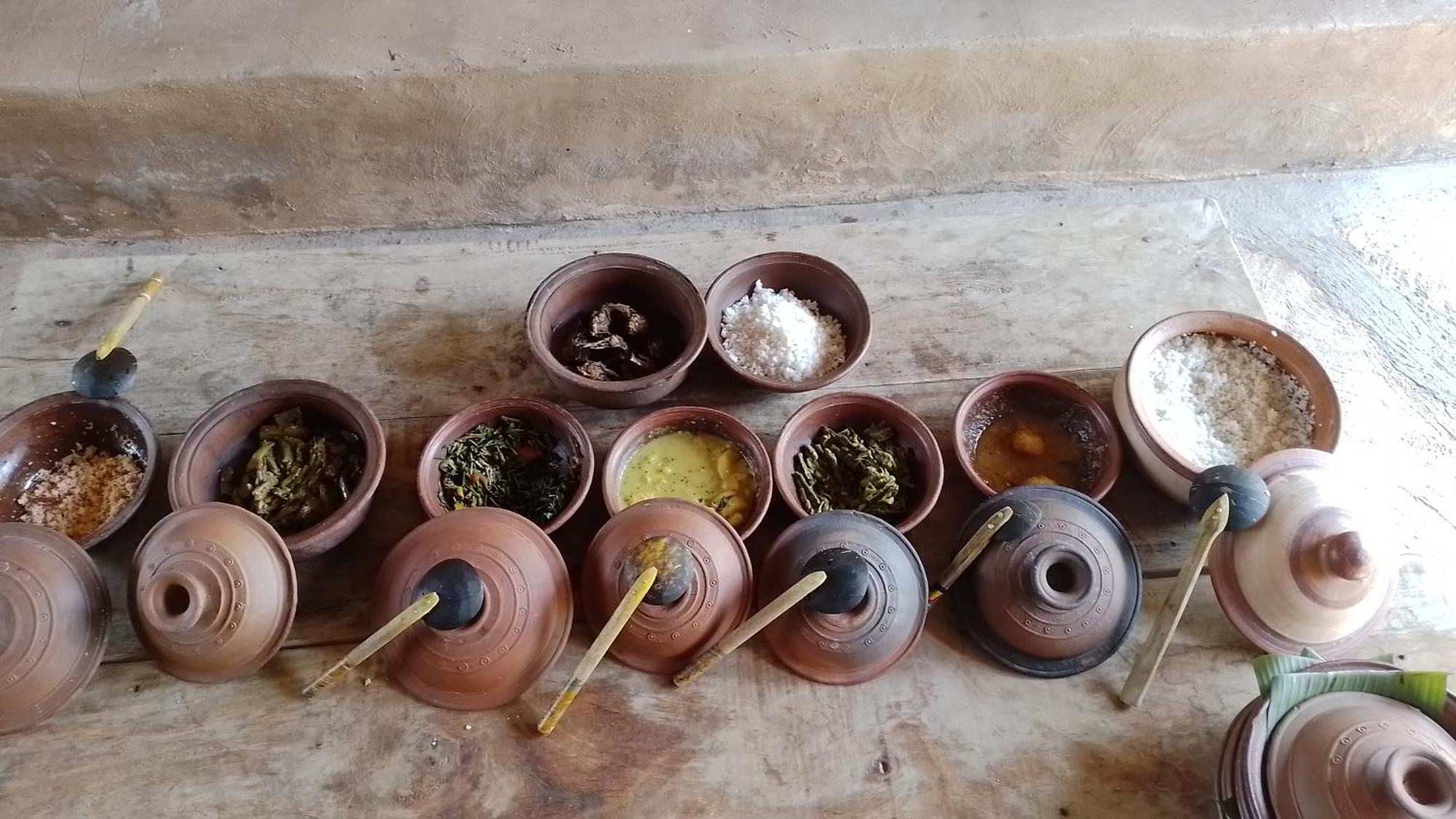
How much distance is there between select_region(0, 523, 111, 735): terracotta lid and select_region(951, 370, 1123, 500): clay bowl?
167cm

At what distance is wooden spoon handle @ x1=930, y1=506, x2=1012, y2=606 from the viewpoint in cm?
164

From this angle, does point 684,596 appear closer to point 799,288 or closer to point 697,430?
point 697,430

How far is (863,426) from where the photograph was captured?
76.7 inches

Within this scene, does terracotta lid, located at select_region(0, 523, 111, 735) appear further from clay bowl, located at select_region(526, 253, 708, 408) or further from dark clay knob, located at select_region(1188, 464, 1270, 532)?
dark clay knob, located at select_region(1188, 464, 1270, 532)

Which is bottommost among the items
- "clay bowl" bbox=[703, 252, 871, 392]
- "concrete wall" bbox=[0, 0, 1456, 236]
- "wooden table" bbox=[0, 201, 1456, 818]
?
"wooden table" bbox=[0, 201, 1456, 818]

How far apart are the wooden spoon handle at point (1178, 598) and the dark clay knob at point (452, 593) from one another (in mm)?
1195

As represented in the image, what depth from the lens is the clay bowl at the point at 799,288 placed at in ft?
6.57

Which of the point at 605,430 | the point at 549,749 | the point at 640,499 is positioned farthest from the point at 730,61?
the point at 549,749

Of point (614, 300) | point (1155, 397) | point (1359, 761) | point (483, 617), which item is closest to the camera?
point (1359, 761)

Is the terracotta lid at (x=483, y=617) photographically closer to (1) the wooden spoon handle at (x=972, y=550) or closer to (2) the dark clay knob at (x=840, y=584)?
(2) the dark clay knob at (x=840, y=584)

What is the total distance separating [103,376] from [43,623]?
54 centimetres

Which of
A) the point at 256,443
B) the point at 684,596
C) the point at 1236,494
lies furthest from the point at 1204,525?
the point at 256,443

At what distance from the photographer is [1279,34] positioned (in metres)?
2.30

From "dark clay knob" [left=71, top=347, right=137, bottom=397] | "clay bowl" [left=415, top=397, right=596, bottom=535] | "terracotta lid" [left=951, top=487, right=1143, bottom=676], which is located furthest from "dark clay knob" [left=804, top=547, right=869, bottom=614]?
"dark clay knob" [left=71, top=347, right=137, bottom=397]
